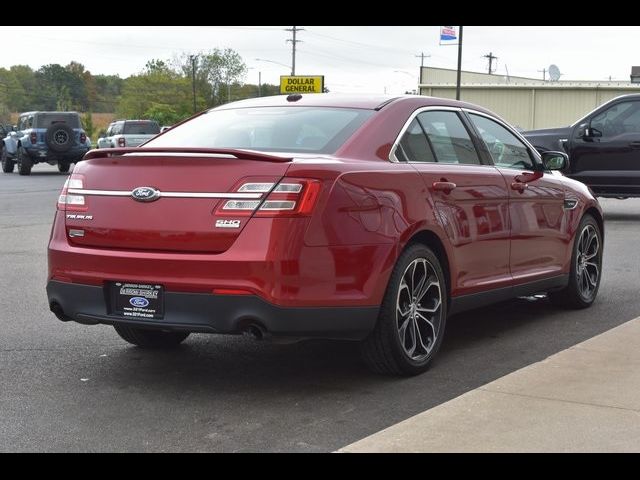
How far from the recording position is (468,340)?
6.58 metres

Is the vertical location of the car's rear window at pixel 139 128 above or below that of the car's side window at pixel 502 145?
above

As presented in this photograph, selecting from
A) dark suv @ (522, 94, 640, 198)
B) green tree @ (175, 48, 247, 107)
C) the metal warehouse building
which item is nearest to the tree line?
green tree @ (175, 48, 247, 107)

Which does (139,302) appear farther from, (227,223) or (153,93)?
(153,93)

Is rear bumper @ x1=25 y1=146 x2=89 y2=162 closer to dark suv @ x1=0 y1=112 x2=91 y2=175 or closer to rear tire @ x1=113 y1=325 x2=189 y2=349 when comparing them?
dark suv @ x1=0 y1=112 x2=91 y2=175

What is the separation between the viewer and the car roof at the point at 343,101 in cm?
596

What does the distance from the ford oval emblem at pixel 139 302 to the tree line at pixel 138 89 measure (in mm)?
115516

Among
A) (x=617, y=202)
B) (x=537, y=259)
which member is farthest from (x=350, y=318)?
(x=617, y=202)

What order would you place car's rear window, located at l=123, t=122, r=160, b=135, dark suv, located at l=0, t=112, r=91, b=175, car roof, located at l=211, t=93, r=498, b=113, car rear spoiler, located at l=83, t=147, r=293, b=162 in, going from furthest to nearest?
1. car's rear window, located at l=123, t=122, r=160, b=135
2. dark suv, located at l=0, t=112, r=91, b=175
3. car roof, located at l=211, t=93, r=498, b=113
4. car rear spoiler, located at l=83, t=147, r=293, b=162

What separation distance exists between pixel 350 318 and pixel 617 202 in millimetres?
14943

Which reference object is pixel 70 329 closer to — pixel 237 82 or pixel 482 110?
pixel 482 110

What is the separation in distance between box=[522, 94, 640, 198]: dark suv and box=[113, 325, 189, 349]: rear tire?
989 cm

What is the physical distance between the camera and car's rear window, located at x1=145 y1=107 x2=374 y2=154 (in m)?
5.59

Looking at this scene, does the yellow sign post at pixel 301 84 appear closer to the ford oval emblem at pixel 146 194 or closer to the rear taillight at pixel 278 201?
the ford oval emblem at pixel 146 194

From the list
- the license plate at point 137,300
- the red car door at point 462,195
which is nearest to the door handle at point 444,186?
the red car door at point 462,195
